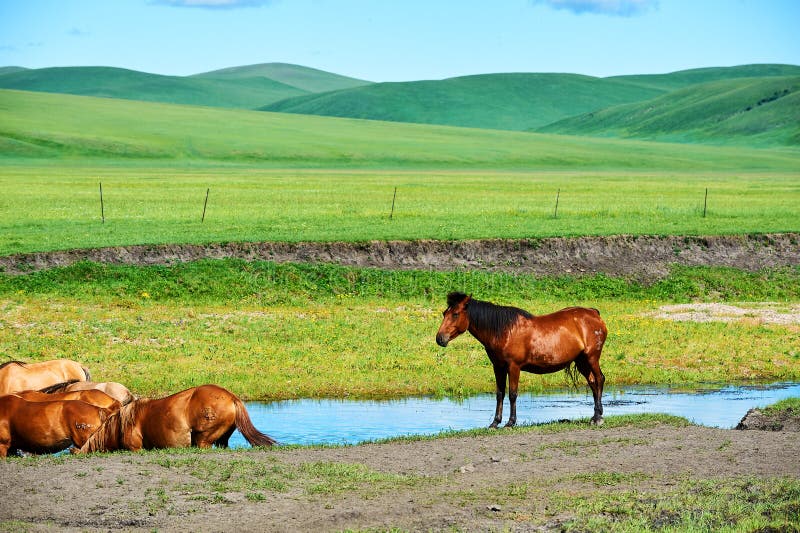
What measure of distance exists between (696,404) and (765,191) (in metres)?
57.0

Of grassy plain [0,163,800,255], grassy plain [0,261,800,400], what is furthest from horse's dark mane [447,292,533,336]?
grassy plain [0,163,800,255]

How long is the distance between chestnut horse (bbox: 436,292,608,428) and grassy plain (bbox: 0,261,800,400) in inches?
202

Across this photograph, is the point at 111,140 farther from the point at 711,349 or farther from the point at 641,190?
the point at 711,349

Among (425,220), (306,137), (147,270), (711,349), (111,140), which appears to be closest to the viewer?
Result: (711,349)

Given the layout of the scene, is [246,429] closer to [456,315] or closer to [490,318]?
[456,315]

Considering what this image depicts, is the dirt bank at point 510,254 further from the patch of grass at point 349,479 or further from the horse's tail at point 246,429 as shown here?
the patch of grass at point 349,479

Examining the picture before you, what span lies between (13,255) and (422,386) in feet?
59.1

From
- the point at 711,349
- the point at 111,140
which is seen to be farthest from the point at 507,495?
the point at 111,140

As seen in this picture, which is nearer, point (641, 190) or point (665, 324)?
point (665, 324)

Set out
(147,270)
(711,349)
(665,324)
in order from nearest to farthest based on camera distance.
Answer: (711,349) < (665,324) < (147,270)

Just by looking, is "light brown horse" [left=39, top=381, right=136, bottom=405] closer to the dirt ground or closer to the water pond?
the water pond

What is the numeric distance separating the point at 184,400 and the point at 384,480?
3862mm

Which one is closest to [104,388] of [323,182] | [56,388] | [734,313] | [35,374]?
[56,388]

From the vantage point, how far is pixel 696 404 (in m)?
21.3
